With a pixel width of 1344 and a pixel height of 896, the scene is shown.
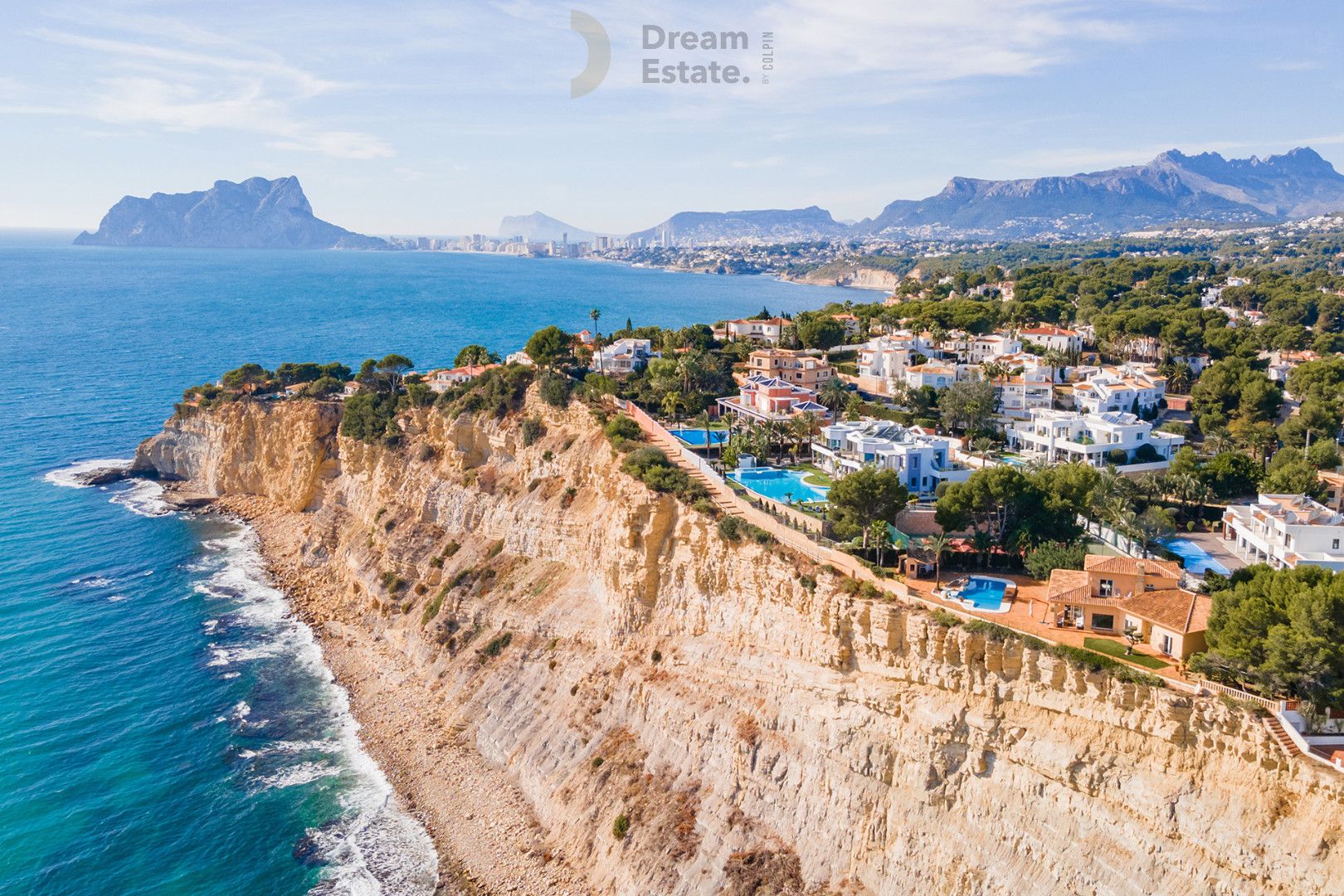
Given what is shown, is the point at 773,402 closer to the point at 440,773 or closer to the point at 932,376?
the point at 932,376

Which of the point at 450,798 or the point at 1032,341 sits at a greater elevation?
the point at 1032,341

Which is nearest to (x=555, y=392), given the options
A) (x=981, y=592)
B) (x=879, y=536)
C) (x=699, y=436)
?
(x=699, y=436)

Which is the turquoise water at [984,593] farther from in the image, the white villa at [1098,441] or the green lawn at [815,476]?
the white villa at [1098,441]

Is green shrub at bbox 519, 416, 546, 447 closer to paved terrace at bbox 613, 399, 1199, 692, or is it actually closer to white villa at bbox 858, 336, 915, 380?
paved terrace at bbox 613, 399, 1199, 692

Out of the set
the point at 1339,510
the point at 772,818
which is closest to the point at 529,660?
the point at 772,818

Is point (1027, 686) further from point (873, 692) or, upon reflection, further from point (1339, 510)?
point (1339, 510)

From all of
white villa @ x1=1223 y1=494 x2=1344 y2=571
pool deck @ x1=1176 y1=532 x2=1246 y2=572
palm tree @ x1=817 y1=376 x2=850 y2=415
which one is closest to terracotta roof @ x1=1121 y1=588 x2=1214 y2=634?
white villa @ x1=1223 y1=494 x2=1344 y2=571

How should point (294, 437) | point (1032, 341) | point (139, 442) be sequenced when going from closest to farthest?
point (294, 437) < point (1032, 341) < point (139, 442)
